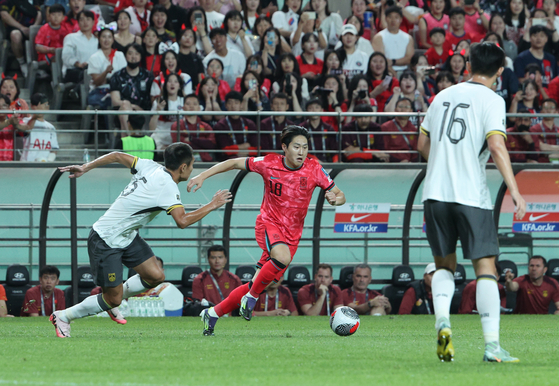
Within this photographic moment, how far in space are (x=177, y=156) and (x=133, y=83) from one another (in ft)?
22.4

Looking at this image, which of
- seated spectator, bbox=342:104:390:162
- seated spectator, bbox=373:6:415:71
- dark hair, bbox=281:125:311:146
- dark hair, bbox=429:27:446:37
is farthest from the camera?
seated spectator, bbox=373:6:415:71

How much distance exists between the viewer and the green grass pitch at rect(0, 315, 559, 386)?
4961mm

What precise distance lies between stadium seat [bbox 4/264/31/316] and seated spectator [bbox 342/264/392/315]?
5.12 metres

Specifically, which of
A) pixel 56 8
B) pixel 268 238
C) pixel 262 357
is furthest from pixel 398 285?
pixel 262 357

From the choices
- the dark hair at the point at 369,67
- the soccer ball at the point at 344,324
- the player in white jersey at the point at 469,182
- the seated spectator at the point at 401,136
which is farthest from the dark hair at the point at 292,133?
the dark hair at the point at 369,67

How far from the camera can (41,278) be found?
43.2ft

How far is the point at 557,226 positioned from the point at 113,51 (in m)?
8.45

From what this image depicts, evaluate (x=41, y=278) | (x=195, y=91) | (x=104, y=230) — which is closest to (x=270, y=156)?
(x=104, y=230)

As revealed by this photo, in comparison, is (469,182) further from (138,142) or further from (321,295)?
(138,142)

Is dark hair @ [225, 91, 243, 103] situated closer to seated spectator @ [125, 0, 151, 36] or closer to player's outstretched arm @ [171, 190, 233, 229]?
seated spectator @ [125, 0, 151, 36]

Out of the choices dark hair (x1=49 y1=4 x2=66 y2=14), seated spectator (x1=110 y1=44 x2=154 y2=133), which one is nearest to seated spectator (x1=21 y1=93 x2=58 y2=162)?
seated spectator (x1=110 y1=44 x2=154 y2=133)

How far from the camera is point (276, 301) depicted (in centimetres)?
1366

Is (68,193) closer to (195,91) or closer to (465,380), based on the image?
(195,91)

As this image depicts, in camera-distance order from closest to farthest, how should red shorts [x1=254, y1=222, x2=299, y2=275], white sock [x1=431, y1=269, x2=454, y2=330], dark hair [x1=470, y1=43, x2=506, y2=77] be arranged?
white sock [x1=431, y1=269, x2=454, y2=330], dark hair [x1=470, y1=43, x2=506, y2=77], red shorts [x1=254, y1=222, x2=299, y2=275]
